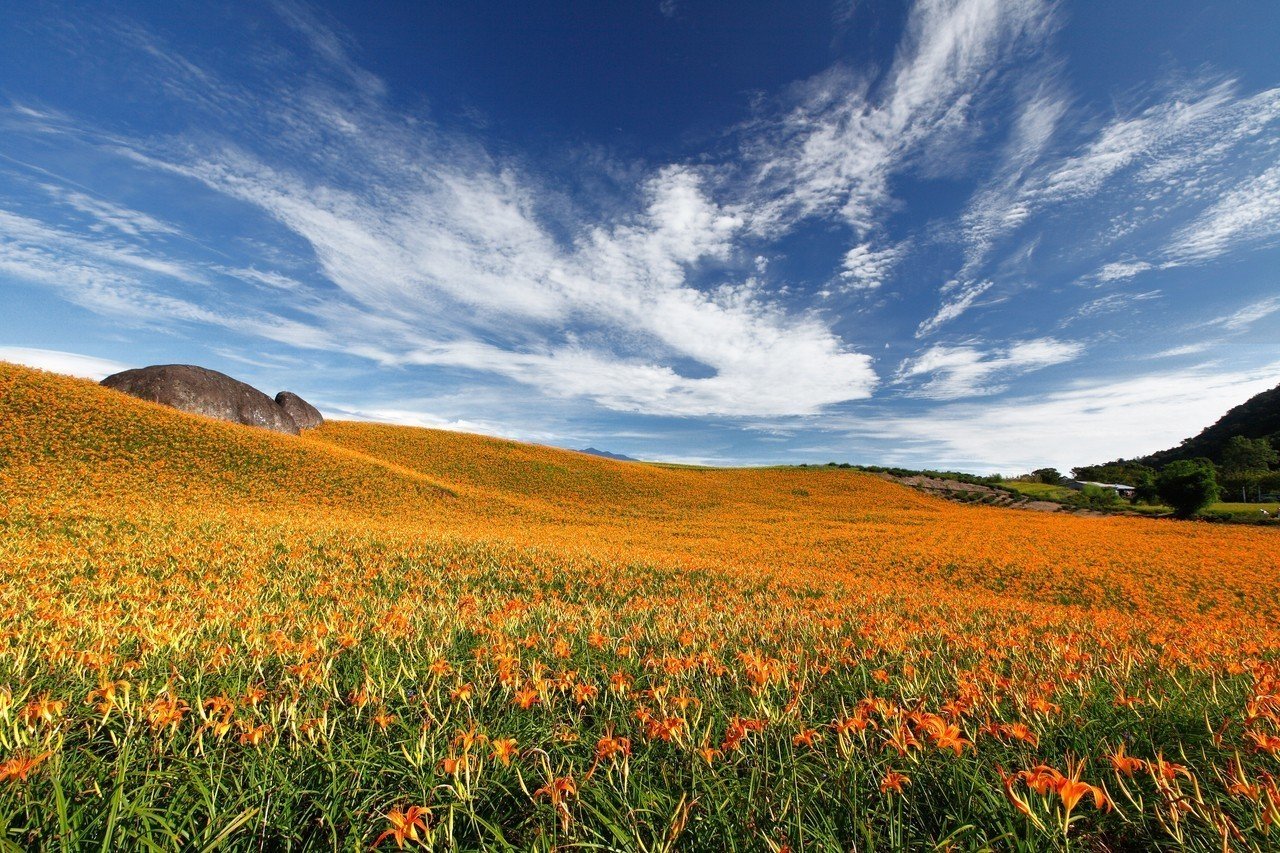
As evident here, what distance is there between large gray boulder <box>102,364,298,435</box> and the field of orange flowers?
27.0 m

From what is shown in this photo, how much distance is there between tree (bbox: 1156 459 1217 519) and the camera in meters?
35.0

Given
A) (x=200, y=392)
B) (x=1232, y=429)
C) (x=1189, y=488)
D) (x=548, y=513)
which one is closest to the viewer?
(x=548, y=513)

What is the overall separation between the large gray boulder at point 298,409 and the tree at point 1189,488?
69385mm

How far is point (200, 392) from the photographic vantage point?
33625 millimetres

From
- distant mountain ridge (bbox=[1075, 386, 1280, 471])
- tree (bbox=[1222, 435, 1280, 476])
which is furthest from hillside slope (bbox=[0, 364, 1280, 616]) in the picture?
distant mountain ridge (bbox=[1075, 386, 1280, 471])

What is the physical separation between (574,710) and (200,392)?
42.7 meters

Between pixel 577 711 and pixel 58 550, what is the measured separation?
11191 millimetres

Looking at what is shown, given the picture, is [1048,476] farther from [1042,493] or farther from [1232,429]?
[1232,429]

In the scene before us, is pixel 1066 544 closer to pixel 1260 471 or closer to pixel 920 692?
pixel 920 692

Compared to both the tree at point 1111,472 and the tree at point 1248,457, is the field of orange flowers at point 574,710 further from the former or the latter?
the tree at point 1111,472

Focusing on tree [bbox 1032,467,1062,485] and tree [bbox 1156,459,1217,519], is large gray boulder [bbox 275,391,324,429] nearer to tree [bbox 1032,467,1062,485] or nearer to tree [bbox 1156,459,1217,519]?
tree [bbox 1156,459,1217,519]

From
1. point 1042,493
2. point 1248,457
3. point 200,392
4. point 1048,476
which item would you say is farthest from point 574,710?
point 1248,457

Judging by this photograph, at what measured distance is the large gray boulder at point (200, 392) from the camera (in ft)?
105

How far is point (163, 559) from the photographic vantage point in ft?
28.1
